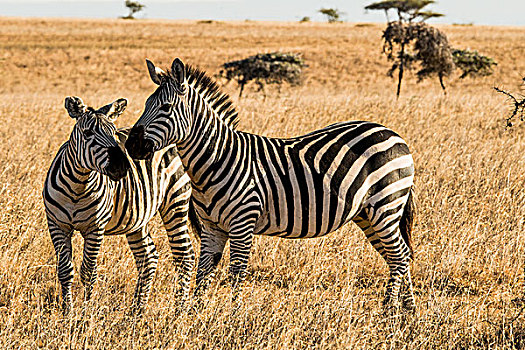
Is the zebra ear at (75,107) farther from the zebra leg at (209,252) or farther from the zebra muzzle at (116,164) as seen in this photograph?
the zebra leg at (209,252)

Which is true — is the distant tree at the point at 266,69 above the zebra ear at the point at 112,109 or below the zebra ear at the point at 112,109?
below

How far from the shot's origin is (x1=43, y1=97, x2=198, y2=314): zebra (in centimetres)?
414

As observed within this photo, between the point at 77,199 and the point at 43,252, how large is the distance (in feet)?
5.87

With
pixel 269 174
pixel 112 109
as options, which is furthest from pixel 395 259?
pixel 112 109

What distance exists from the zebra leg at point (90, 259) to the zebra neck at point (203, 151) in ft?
2.85

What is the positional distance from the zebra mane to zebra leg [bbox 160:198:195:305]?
3.07ft

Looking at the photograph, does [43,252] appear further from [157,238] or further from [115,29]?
[115,29]

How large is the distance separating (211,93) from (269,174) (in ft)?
2.64

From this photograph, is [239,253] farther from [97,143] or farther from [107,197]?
[97,143]

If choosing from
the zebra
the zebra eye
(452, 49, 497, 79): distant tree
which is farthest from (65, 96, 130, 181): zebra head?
(452, 49, 497, 79): distant tree

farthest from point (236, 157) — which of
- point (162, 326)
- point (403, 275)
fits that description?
point (403, 275)

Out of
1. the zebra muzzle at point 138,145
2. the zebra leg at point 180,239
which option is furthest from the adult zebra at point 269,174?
the zebra leg at point 180,239

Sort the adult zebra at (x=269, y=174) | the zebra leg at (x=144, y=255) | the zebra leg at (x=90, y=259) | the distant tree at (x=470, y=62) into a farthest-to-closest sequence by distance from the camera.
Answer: the distant tree at (x=470, y=62) → the zebra leg at (x=144, y=255) → the zebra leg at (x=90, y=259) → the adult zebra at (x=269, y=174)

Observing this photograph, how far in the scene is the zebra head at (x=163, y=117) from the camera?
13.4 feet
